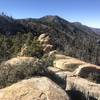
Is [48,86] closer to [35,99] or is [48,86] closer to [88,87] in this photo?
[35,99]

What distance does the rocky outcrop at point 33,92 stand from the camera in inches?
311

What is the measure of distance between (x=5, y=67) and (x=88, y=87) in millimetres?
3611

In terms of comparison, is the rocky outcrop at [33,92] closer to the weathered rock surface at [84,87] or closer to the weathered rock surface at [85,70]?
the weathered rock surface at [84,87]

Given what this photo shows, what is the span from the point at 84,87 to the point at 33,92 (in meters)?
2.98

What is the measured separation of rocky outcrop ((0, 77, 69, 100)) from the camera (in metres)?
7.91

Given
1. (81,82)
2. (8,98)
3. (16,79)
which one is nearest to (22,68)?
(16,79)

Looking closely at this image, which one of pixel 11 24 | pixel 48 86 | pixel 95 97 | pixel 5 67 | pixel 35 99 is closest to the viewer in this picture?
pixel 35 99

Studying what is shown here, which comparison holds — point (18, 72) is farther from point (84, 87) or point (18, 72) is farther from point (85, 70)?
point (85, 70)

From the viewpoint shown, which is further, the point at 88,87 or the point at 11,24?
the point at 11,24

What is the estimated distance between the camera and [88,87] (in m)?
10.4

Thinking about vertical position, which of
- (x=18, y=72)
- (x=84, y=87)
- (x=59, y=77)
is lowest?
(x=84, y=87)

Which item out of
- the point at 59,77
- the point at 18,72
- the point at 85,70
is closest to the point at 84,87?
the point at 59,77

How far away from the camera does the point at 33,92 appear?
8078mm

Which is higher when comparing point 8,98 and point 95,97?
point 8,98
